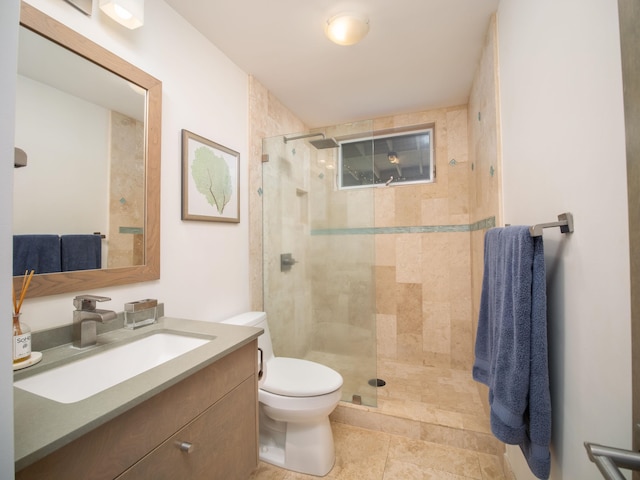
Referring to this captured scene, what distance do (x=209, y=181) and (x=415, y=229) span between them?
194cm

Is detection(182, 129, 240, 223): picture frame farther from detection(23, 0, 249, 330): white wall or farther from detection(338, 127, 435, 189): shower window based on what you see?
detection(338, 127, 435, 189): shower window

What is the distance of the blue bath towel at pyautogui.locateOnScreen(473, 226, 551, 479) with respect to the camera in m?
0.82

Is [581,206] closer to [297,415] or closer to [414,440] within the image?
[297,415]

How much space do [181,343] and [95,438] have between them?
0.56m

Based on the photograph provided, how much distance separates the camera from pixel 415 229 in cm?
272

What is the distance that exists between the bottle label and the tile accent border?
5.57 ft

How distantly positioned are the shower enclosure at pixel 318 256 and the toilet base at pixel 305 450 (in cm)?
53

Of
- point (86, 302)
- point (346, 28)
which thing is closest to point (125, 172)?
point (86, 302)

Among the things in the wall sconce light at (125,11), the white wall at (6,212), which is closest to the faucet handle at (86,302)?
the white wall at (6,212)

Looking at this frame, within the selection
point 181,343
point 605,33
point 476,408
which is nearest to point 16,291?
point 181,343

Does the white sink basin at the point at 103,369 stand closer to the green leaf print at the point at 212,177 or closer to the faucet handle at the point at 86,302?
the faucet handle at the point at 86,302

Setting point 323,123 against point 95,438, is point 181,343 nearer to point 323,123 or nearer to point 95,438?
point 95,438

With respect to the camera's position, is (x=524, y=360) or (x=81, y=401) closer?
(x=81, y=401)

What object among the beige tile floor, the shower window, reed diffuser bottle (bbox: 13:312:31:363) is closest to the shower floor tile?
the beige tile floor
